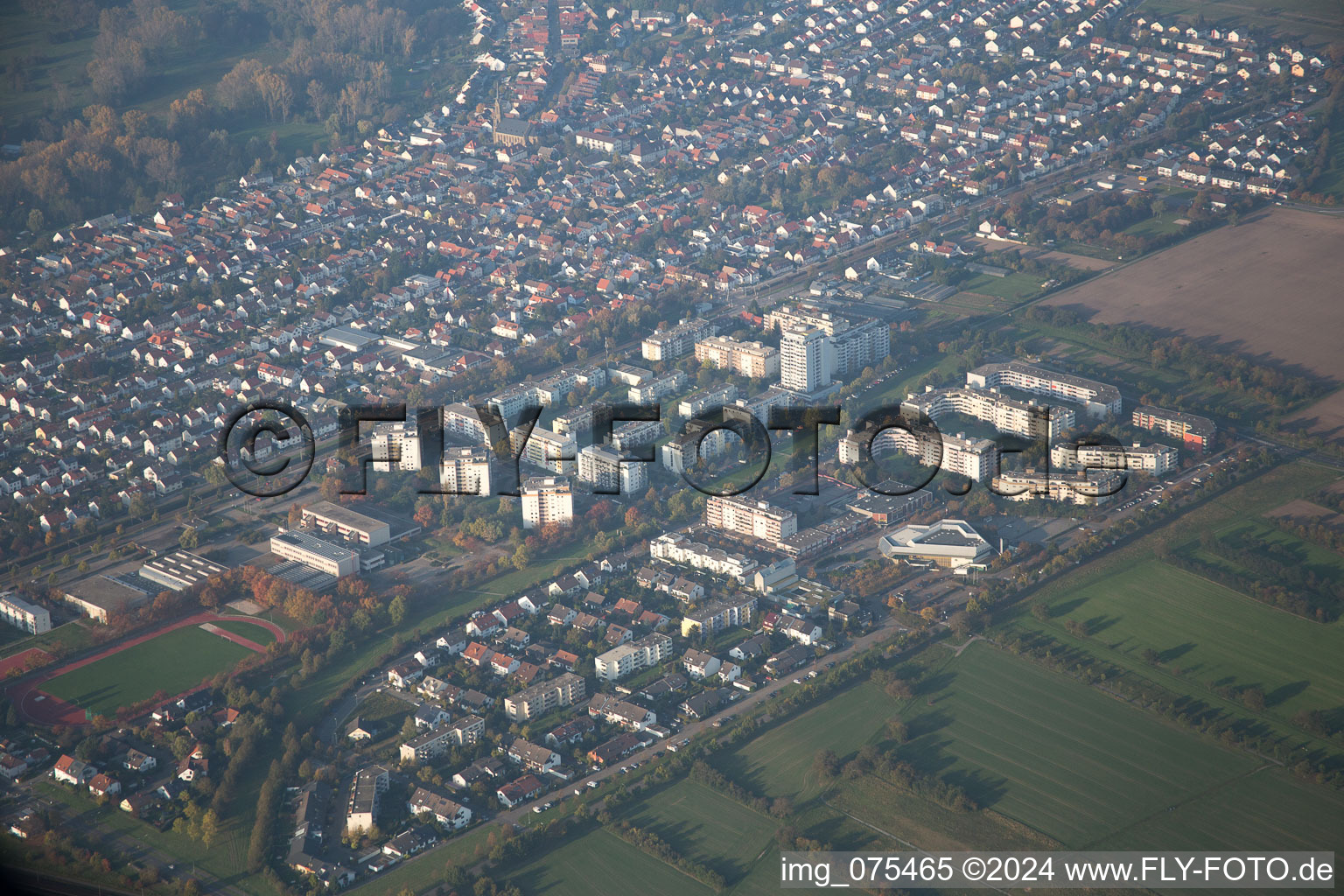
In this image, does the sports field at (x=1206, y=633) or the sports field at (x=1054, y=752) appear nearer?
the sports field at (x=1054, y=752)

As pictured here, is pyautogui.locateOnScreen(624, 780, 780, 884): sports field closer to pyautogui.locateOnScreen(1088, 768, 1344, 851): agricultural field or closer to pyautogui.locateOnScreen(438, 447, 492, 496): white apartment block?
pyautogui.locateOnScreen(1088, 768, 1344, 851): agricultural field

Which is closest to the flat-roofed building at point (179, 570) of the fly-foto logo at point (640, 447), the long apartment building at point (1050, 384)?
the fly-foto logo at point (640, 447)

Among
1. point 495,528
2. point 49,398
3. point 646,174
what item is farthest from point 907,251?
point 49,398

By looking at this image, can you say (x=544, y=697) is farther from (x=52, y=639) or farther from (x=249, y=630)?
(x=52, y=639)

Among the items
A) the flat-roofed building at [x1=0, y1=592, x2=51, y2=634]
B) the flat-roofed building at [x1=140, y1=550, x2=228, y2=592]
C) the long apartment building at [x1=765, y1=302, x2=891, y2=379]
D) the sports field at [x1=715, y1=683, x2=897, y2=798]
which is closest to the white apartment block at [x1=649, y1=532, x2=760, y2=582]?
the sports field at [x1=715, y1=683, x2=897, y2=798]

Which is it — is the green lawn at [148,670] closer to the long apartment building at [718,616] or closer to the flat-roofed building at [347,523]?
the flat-roofed building at [347,523]

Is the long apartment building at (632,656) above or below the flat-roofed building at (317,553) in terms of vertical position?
below
